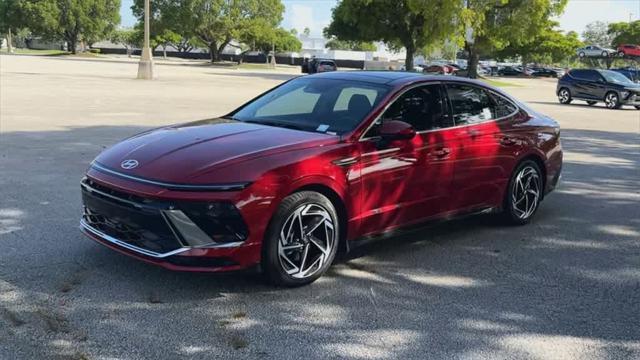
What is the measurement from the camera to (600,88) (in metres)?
27.6

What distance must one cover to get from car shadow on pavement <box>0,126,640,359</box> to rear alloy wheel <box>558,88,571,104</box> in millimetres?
24118

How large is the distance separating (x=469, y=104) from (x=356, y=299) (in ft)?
8.51

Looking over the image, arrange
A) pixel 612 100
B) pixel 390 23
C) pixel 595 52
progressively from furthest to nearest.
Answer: pixel 595 52 → pixel 390 23 → pixel 612 100

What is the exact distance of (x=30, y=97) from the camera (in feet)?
62.5

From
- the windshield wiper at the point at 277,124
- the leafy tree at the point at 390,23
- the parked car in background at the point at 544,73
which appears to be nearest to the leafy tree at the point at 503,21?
the leafy tree at the point at 390,23

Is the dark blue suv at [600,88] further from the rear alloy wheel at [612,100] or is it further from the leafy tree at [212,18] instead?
the leafy tree at [212,18]

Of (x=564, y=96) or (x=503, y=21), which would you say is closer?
(x=564, y=96)

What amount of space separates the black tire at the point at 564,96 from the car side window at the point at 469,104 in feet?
81.0

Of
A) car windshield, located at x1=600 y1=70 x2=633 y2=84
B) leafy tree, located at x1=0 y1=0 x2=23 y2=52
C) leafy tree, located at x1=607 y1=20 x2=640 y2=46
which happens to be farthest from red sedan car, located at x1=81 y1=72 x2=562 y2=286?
leafy tree, located at x1=607 y1=20 x2=640 y2=46

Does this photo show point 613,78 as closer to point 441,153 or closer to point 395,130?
point 441,153

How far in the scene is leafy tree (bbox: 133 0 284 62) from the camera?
7706cm

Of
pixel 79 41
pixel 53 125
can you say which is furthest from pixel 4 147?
pixel 79 41

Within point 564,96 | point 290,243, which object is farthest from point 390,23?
point 290,243

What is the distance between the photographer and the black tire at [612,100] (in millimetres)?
26955
